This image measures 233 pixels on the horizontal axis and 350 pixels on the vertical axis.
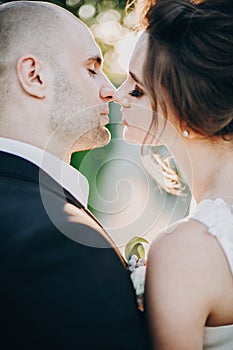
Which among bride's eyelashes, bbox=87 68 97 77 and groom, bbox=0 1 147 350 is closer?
groom, bbox=0 1 147 350

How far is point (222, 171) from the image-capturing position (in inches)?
106

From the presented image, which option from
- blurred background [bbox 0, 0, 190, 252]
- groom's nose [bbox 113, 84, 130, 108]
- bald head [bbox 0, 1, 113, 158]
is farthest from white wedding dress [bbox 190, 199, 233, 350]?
bald head [bbox 0, 1, 113, 158]

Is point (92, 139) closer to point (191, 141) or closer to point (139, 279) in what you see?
point (191, 141)

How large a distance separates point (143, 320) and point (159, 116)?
2.89 ft

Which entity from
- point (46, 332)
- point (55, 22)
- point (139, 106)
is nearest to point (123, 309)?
point (46, 332)

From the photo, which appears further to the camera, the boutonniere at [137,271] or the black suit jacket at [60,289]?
the boutonniere at [137,271]

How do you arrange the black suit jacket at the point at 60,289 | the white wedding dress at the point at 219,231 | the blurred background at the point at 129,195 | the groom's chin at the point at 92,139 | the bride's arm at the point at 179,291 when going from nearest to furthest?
the black suit jacket at the point at 60,289
the bride's arm at the point at 179,291
the white wedding dress at the point at 219,231
the blurred background at the point at 129,195
the groom's chin at the point at 92,139

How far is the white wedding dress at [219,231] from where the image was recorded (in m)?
2.38

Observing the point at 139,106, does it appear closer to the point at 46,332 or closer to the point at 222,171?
the point at 222,171

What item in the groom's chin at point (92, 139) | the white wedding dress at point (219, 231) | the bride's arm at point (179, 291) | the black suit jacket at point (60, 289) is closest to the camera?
the black suit jacket at point (60, 289)

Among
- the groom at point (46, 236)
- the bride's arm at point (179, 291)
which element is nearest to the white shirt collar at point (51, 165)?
the groom at point (46, 236)

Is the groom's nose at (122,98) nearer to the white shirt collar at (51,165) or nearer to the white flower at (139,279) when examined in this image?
the white shirt collar at (51,165)

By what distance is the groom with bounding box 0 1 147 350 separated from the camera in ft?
6.96

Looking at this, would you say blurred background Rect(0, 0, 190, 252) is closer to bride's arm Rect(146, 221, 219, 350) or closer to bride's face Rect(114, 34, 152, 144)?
bride's face Rect(114, 34, 152, 144)
